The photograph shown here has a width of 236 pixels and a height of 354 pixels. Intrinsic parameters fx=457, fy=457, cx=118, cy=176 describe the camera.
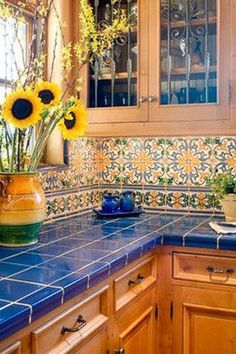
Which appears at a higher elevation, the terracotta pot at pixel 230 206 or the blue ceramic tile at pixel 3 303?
the terracotta pot at pixel 230 206

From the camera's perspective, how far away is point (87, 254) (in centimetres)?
160

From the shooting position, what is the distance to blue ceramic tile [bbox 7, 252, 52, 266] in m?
1.50

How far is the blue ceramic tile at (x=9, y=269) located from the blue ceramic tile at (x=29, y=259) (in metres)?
0.04

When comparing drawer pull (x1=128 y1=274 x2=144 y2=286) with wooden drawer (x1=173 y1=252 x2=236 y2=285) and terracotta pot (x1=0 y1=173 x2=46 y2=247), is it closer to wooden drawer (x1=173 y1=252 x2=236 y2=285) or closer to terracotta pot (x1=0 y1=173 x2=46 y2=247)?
wooden drawer (x1=173 y1=252 x2=236 y2=285)

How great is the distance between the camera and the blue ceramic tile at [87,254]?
155cm

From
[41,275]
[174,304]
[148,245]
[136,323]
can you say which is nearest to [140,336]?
[136,323]

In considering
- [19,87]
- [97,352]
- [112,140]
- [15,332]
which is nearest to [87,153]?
[112,140]

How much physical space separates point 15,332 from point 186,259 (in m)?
1.07

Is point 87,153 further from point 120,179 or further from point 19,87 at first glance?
point 19,87

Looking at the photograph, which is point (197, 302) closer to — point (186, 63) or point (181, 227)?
point (181, 227)

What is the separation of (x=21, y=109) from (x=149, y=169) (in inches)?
47.7

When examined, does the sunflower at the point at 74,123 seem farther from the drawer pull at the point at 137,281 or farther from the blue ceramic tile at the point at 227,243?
the blue ceramic tile at the point at 227,243

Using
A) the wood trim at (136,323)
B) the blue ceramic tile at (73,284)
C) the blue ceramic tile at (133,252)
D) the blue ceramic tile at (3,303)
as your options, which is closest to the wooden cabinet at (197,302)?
the wood trim at (136,323)

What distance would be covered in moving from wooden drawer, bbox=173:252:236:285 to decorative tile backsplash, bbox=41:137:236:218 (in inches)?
25.3
